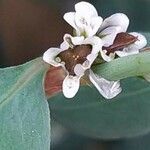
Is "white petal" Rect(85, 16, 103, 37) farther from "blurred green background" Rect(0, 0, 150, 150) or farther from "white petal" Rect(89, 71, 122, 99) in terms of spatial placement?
"blurred green background" Rect(0, 0, 150, 150)

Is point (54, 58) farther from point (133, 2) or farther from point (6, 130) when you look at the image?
point (133, 2)

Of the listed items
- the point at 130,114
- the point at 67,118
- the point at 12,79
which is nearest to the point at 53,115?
the point at 67,118

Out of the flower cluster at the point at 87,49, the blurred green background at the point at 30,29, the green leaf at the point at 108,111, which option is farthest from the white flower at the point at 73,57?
the blurred green background at the point at 30,29

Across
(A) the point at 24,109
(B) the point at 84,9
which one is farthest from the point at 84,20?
(A) the point at 24,109

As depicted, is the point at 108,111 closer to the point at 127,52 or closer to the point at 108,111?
the point at 108,111

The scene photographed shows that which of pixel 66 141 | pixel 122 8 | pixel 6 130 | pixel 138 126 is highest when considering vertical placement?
pixel 6 130

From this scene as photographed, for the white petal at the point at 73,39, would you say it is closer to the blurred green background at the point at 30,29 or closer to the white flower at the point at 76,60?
the white flower at the point at 76,60

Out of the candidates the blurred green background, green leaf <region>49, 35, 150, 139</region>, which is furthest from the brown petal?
the blurred green background
